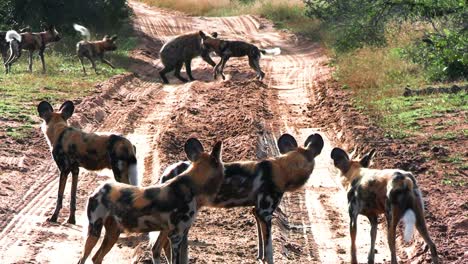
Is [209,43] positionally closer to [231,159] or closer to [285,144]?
[231,159]

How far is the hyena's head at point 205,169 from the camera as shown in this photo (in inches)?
234

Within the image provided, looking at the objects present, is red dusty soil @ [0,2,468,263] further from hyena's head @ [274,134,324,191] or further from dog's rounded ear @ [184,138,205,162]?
dog's rounded ear @ [184,138,205,162]

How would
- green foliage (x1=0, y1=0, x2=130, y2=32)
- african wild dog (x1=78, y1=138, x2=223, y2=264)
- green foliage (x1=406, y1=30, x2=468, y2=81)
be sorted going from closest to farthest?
african wild dog (x1=78, y1=138, x2=223, y2=264) → green foliage (x1=406, y1=30, x2=468, y2=81) → green foliage (x1=0, y1=0, x2=130, y2=32)

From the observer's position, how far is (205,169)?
19.6 feet

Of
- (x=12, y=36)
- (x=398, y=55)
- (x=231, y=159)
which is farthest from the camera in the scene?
(x=12, y=36)

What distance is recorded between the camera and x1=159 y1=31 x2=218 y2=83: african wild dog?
18.9 metres

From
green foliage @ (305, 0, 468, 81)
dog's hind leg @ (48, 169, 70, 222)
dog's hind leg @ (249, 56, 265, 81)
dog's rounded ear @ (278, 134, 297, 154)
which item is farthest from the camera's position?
dog's hind leg @ (249, 56, 265, 81)

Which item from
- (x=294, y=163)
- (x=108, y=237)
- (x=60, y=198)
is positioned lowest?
(x=60, y=198)

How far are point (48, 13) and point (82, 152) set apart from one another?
16959mm

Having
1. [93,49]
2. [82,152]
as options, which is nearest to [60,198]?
[82,152]

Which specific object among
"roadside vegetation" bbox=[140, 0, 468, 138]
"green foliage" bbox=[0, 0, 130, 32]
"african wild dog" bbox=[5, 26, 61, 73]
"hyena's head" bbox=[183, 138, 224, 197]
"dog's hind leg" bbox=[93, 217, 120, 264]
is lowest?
"green foliage" bbox=[0, 0, 130, 32]

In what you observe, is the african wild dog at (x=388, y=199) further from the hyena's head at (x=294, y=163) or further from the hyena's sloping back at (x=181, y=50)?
the hyena's sloping back at (x=181, y=50)

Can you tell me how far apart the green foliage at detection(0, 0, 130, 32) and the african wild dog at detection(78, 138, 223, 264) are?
1798 cm

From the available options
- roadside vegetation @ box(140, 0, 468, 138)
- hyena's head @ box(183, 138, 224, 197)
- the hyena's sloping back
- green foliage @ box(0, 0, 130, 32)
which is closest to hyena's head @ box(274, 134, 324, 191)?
hyena's head @ box(183, 138, 224, 197)
